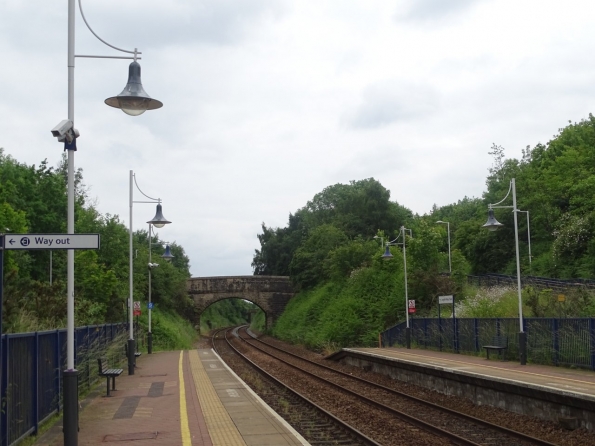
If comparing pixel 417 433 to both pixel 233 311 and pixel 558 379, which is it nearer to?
pixel 558 379

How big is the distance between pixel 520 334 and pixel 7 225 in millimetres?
33621

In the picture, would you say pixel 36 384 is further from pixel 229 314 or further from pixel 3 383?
pixel 229 314

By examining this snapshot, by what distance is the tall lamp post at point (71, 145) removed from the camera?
1002cm

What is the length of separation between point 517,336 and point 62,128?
740 inches

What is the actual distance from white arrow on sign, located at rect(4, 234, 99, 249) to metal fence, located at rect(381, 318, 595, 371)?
1492 centimetres

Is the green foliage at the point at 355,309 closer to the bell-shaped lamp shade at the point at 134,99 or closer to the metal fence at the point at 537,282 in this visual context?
the metal fence at the point at 537,282

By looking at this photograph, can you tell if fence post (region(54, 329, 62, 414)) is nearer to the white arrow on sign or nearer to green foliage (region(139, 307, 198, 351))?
the white arrow on sign

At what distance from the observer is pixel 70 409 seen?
1012 cm

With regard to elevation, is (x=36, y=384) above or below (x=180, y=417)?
above

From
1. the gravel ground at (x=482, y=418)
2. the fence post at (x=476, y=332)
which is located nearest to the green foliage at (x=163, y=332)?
the fence post at (x=476, y=332)

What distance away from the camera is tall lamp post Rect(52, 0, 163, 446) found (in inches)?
394

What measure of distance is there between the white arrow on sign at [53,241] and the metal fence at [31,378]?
1.54 m

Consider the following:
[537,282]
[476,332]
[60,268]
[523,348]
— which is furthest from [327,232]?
[523,348]

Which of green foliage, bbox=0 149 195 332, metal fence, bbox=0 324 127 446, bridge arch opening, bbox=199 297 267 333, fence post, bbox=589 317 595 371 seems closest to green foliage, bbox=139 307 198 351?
green foliage, bbox=0 149 195 332
